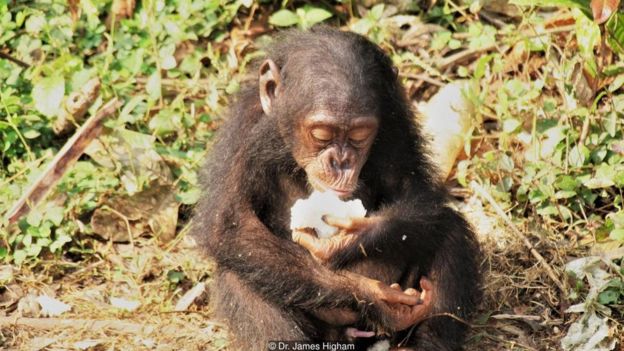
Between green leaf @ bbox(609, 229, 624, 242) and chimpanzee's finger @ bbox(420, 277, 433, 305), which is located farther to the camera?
green leaf @ bbox(609, 229, 624, 242)

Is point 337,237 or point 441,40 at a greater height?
point 337,237

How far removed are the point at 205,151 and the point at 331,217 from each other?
2804 mm

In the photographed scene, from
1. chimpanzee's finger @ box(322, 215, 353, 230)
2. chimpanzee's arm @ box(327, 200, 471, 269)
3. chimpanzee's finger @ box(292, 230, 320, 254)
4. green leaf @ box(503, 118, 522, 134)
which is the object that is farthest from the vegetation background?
chimpanzee's finger @ box(322, 215, 353, 230)

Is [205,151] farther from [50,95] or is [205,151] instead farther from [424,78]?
[424,78]

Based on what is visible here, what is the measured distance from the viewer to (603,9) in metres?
8.99

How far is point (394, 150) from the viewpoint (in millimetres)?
7984

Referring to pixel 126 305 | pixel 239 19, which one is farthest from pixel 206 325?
pixel 239 19

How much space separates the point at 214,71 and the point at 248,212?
3830mm

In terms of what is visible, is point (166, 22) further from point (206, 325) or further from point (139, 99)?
point (206, 325)

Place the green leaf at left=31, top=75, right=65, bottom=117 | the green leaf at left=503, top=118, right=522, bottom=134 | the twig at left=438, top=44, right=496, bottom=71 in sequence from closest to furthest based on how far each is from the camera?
the green leaf at left=31, top=75, right=65, bottom=117 → the green leaf at left=503, top=118, right=522, bottom=134 → the twig at left=438, top=44, right=496, bottom=71

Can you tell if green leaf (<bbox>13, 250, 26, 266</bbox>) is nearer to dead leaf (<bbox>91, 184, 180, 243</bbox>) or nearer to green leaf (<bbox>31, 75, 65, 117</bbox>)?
dead leaf (<bbox>91, 184, 180, 243</bbox>)

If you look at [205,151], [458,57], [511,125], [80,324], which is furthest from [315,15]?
[80,324]

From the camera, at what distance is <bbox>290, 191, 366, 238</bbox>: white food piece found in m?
7.61

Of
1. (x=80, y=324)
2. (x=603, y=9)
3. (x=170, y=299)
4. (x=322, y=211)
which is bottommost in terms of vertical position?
(x=170, y=299)
